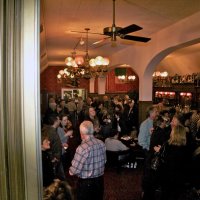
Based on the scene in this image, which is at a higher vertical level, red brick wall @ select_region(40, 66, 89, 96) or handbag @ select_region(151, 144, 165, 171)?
red brick wall @ select_region(40, 66, 89, 96)

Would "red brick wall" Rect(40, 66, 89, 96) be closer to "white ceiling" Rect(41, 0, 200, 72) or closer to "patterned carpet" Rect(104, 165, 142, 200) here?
"white ceiling" Rect(41, 0, 200, 72)

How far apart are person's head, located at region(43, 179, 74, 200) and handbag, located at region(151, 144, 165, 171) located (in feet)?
5.13

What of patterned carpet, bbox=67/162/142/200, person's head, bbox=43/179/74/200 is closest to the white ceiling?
person's head, bbox=43/179/74/200

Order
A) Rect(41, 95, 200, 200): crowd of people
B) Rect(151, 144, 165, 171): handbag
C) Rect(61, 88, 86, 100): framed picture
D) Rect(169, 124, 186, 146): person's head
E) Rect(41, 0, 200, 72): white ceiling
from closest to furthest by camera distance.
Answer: Rect(41, 95, 200, 200): crowd of people < Rect(169, 124, 186, 146): person's head < Rect(151, 144, 165, 171): handbag < Rect(41, 0, 200, 72): white ceiling < Rect(61, 88, 86, 100): framed picture

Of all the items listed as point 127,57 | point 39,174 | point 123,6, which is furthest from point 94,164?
point 127,57

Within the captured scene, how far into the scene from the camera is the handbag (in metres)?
3.60

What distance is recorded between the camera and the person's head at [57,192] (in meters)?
2.28

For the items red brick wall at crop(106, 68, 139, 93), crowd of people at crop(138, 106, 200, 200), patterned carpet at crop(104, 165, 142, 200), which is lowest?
patterned carpet at crop(104, 165, 142, 200)

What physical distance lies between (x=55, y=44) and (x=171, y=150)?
265 inches

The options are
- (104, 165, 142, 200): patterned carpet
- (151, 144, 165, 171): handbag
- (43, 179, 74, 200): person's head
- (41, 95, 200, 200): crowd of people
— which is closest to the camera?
(43, 179, 74, 200): person's head

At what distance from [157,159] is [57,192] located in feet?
6.02

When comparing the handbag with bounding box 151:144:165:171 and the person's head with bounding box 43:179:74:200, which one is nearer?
the person's head with bounding box 43:179:74:200

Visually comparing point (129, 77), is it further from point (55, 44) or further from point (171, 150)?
point (171, 150)

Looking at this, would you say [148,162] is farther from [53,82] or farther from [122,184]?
[53,82]
